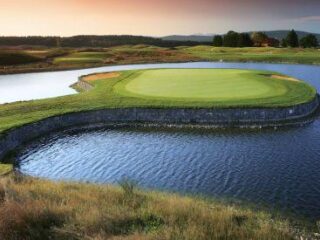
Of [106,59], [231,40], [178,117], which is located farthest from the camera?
[231,40]

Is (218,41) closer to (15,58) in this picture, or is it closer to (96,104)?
(15,58)

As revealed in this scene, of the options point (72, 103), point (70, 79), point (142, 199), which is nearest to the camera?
point (142, 199)

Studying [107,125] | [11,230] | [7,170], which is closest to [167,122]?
[107,125]

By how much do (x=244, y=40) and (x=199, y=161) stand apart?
123707 millimetres

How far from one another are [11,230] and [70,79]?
173 ft

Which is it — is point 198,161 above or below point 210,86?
below

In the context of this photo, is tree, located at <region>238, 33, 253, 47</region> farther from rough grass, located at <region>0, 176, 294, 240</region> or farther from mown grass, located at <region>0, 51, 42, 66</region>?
rough grass, located at <region>0, 176, 294, 240</region>

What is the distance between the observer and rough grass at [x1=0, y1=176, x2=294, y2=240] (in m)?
9.08

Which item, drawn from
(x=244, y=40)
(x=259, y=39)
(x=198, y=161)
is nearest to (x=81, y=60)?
(x=198, y=161)

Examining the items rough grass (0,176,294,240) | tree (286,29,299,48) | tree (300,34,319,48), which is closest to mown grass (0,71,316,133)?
rough grass (0,176,294,240)

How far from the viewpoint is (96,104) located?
32812mm

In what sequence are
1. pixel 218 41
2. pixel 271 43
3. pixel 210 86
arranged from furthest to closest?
pixel 271 43 < pixel 218 41 < pixel 210 86

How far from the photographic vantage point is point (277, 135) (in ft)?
87.1

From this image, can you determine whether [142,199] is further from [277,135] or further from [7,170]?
[277,135]
